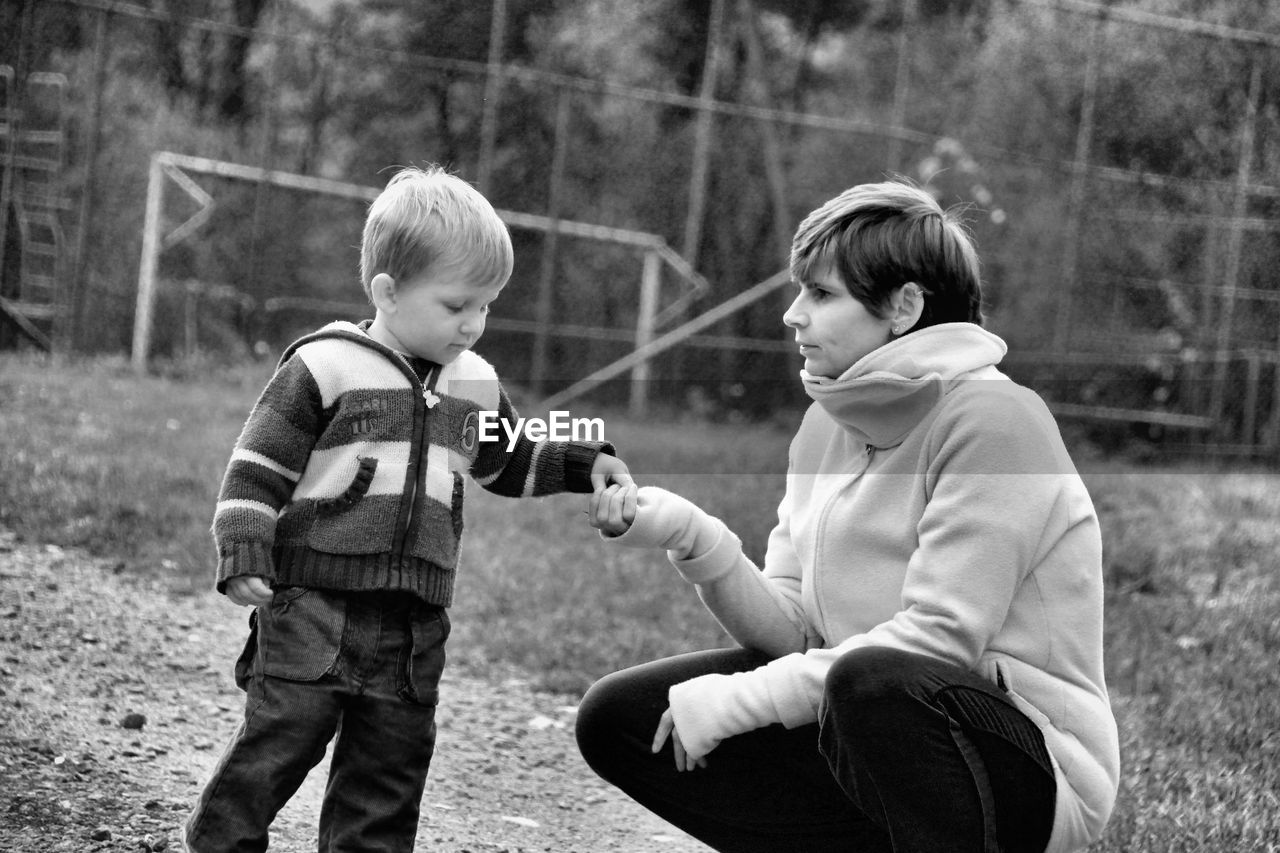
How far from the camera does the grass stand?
3.78 m

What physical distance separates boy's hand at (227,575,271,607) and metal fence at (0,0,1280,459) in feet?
28.7

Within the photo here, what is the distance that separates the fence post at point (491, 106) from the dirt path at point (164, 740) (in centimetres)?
653

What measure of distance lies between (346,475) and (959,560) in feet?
3.12

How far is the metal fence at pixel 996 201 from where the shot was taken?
36.3 ft

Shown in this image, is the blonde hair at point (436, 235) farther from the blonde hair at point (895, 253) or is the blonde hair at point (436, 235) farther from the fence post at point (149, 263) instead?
the fence post at point (149, 263)

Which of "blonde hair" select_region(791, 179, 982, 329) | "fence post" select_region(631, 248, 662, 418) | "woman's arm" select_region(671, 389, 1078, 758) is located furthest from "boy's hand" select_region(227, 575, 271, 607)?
"fence post" select_region(631, 248, 662, 418)

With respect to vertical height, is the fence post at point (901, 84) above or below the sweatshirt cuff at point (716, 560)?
above

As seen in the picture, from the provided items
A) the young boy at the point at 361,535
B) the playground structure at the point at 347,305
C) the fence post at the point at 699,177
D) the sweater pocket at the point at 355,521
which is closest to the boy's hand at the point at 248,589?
the young boy at the point at 361,535

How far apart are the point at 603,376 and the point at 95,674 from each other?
745 centimetres

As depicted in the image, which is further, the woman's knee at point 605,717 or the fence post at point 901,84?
the fence post at point 901,84

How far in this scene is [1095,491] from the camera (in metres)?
8.01

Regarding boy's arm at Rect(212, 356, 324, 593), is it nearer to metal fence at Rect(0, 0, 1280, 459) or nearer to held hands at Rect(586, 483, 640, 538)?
held hands at Rect(586, 483, 640, 538)

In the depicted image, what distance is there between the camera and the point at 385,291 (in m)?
2.46

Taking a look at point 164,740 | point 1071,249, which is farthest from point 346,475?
point 1071,249
